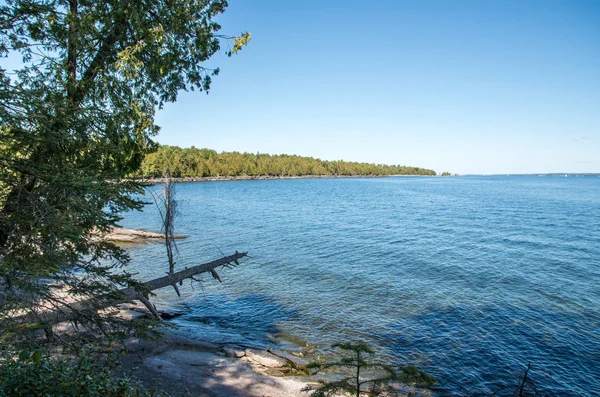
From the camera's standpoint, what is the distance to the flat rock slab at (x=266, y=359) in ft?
42.4

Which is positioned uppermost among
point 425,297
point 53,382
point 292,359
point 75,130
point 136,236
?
point 75,130

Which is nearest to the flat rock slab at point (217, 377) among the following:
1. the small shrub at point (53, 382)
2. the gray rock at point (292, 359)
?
the gray rock at point (292, 359)

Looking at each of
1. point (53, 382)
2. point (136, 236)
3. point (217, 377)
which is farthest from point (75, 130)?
point (136, 236)

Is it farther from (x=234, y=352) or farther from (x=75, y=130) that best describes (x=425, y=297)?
(x=75, y=130)

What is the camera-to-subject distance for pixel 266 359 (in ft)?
43.3

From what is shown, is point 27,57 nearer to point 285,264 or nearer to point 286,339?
point 286,339

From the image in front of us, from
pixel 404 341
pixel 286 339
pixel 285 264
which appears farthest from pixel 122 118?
→ pixel 285 264

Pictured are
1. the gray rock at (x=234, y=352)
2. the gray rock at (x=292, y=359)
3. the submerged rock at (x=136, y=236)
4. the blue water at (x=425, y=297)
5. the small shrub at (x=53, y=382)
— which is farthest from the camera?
the submerged rock at (x=136, y=236)

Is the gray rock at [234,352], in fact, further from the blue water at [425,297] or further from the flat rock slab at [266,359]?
the blue water at [425,297]

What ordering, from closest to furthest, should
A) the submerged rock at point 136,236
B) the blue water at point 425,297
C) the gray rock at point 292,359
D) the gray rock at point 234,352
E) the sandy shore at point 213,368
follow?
the sandy shore at point 213,368
the gray rock at point 292,359
the gray rock at point 234,352
the blue water at point 425,297
the submerged rock at point 136,236

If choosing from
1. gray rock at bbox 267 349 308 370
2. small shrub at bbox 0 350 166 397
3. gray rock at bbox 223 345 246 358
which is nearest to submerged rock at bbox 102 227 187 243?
gray rock at bbox 223 345 246 358

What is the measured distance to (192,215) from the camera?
174ft

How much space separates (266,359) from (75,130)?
1052cm

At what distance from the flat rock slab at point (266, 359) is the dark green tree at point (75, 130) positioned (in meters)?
7.74
